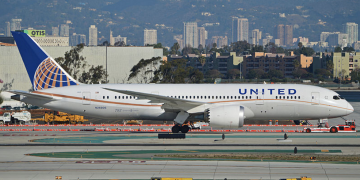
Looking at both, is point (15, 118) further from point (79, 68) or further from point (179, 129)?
point (79, 68)

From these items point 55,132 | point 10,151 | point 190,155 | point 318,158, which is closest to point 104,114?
point 55,132

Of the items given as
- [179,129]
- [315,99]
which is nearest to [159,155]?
[179,129]

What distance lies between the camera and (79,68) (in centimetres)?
10562

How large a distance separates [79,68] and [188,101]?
228ft

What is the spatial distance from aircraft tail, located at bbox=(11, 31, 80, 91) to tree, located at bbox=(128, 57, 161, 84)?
5862 cm

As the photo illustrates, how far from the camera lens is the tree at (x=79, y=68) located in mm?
101938

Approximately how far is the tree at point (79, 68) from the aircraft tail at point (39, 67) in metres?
55.5

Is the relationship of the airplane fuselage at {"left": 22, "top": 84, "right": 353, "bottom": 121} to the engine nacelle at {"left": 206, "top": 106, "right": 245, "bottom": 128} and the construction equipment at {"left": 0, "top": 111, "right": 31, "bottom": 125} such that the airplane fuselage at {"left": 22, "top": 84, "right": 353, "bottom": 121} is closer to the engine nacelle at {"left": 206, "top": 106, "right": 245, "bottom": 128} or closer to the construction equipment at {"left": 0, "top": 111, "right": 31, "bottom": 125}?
the engine nacelle at {"left": 206, "top": 106, "right": 245, "bottom": 128}

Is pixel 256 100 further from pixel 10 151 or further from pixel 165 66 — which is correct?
pixel 165 66

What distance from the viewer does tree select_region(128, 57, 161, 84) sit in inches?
4149

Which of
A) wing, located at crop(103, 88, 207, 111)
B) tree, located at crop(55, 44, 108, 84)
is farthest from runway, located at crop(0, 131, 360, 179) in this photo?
tree, located at crop(55, 44, 108, 84)

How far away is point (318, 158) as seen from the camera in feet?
100

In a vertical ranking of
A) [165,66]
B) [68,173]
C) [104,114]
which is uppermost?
[165,66]

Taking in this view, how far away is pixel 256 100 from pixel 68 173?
20486 millimetres
